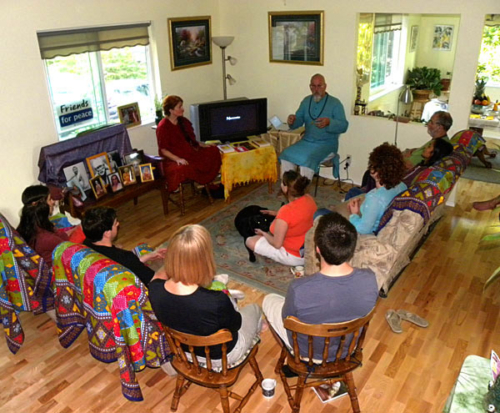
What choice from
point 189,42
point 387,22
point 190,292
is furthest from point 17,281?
point 387,22

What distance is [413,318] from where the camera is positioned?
3424mm

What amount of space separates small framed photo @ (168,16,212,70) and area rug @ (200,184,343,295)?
200 centimetres

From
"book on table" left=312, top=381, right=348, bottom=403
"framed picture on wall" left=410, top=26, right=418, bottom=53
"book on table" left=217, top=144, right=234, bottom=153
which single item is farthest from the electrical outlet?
"book on table" left=312, top=381, right=348, bottom=403

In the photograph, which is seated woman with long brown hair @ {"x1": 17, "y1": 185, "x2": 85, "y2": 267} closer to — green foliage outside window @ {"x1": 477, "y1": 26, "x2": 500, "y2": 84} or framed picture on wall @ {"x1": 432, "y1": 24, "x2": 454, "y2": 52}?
framed picture on wall @ {"x1": 432, "y1": 24, "x2": 454, "y2": 52}

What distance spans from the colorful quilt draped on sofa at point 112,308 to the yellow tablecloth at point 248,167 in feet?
9.12

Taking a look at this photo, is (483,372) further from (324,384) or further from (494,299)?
(494,299)

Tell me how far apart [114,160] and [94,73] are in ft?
3.59

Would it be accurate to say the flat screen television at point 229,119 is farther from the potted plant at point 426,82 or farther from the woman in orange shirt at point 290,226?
the potted plant at point 426,82

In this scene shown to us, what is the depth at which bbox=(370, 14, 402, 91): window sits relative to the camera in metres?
6.69

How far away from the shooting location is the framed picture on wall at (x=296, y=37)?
5.56 m

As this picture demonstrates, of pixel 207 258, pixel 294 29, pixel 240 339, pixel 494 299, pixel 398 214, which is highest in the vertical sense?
pixel 294 29

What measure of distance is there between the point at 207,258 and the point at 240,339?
0.60m

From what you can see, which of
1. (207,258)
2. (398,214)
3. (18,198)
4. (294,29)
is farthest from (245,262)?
(294,29)

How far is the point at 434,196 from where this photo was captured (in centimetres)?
329
